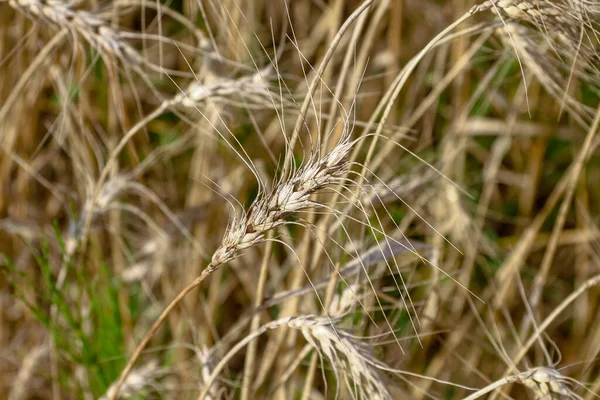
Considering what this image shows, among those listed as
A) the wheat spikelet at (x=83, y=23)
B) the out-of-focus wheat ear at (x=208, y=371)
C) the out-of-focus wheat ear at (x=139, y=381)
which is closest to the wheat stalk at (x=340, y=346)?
the out-of-focus wheat ear at (x=208, y=371)

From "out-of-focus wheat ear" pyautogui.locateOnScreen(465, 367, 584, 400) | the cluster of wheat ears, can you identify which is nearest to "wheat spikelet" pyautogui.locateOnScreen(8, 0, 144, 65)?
the cluster of wheat ears

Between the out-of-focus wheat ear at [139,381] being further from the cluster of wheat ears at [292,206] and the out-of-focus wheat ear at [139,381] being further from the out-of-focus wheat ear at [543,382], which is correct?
the out-of-focus wheat ear at [543,382]

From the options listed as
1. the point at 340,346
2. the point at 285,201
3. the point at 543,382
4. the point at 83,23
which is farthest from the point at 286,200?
the point at 83,23

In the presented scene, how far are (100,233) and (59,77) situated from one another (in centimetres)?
57

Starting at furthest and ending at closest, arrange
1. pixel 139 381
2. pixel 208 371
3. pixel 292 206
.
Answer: pixel 139 381
pixel 208 371
pixel 292 206

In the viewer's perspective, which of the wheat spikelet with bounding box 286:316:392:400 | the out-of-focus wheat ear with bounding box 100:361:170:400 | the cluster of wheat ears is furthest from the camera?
the out-of-focus wheat ear with bounding box 100:361:170:400

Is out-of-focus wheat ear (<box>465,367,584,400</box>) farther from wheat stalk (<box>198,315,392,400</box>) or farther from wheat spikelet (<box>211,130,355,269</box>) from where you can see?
wheat spikelet (<box>211,130,355,269</box>)

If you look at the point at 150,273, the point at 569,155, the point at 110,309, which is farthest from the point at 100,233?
the point at 569,155

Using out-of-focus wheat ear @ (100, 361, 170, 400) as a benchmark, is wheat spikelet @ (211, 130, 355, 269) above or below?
above

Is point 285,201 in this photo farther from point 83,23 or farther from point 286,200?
point 83,23

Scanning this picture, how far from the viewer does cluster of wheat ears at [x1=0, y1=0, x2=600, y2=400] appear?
2.86 feet

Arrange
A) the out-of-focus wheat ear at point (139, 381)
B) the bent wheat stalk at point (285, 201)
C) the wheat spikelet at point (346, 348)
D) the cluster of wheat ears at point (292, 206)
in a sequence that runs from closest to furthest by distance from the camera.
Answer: the bent wheat stalk at point (285, 201) < the wheat spikelet at point (346, 348) < the cluster of wheat ears at point (292, 206) < the out-of-focus wheat ear at point (139, 381)

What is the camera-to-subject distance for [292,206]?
2.16 ft

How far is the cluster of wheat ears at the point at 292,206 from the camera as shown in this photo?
87 centimetres
